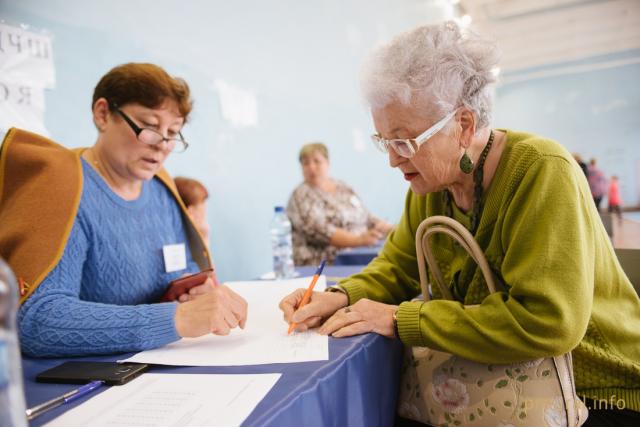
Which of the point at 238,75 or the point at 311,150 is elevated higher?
the point at 238,75

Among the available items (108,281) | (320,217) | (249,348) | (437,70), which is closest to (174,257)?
(108,281)

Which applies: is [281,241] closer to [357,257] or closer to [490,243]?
[357,257]

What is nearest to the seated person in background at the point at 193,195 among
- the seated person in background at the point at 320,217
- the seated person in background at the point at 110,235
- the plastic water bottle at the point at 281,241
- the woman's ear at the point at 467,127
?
the plastic water bottle at the point at 281,241

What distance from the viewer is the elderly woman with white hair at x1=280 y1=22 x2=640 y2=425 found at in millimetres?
902

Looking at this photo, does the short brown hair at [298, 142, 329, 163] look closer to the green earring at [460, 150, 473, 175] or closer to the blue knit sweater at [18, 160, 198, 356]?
the blue knit sweater at [18, 160, 198, 356]

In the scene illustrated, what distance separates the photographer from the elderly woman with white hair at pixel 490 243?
0.90 meters

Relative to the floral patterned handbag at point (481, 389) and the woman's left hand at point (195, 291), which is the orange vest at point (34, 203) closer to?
the woman's left hand at point (195, 291)

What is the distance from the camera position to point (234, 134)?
116 inches

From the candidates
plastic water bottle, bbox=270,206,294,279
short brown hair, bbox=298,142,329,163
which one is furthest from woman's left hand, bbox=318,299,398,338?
short brown hair, bbox=298,142,329,163

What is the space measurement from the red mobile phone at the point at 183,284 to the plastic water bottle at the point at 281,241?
1.07 metres

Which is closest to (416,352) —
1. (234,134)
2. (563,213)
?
(563,213)

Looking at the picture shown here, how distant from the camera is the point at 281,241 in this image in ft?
10.1

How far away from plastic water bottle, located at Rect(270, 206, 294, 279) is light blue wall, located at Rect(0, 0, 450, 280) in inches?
4.2

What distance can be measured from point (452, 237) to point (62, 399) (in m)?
0.87
